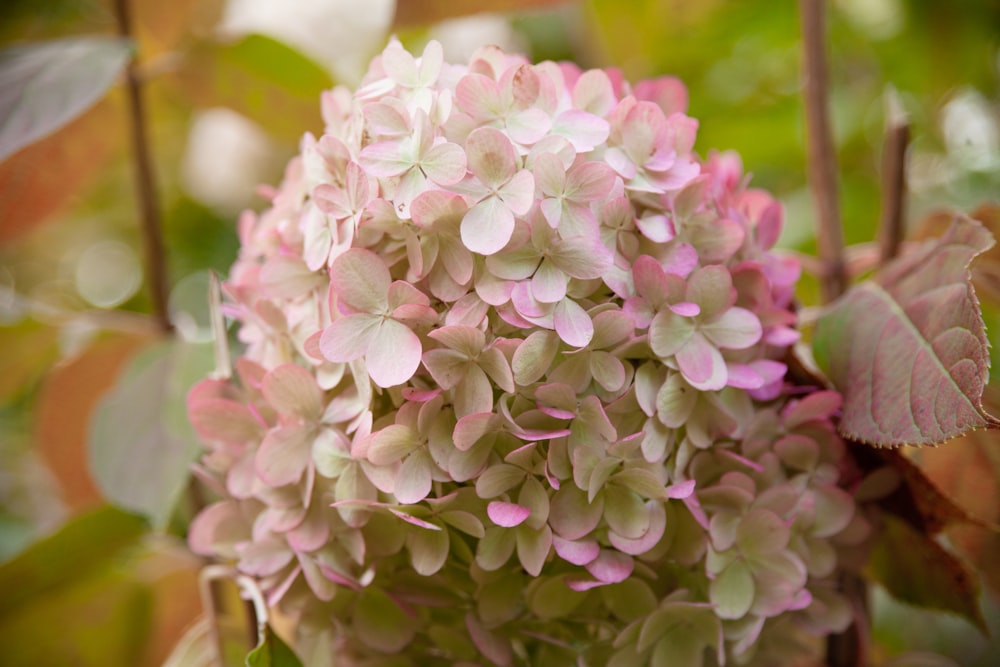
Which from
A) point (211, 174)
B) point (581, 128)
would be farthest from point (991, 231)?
point (211, 174)

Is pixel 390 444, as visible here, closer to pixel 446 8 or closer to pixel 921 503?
pixel 921 503

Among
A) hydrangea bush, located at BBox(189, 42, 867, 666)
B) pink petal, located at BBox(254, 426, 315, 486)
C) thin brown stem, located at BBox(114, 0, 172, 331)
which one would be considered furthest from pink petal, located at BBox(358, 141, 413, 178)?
thin brown stem, located at BBox(114, 0, 172, 331)

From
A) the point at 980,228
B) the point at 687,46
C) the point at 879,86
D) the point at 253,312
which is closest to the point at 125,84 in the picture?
the point at 253,312

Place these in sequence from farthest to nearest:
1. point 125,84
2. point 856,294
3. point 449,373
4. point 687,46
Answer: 1. point 687,46
2. point 125,84
3. point 856,294
4. point 449,373

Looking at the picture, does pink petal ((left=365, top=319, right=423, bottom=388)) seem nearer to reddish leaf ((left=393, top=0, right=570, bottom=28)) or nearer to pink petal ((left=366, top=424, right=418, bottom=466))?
pink petal ((left=366, top=424, right=418, bottom=466))

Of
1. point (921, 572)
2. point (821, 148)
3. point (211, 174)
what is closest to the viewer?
point (921, 572)

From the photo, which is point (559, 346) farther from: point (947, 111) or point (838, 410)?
point (947, 111)

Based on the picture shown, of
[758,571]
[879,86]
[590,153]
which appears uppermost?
[590,153]
